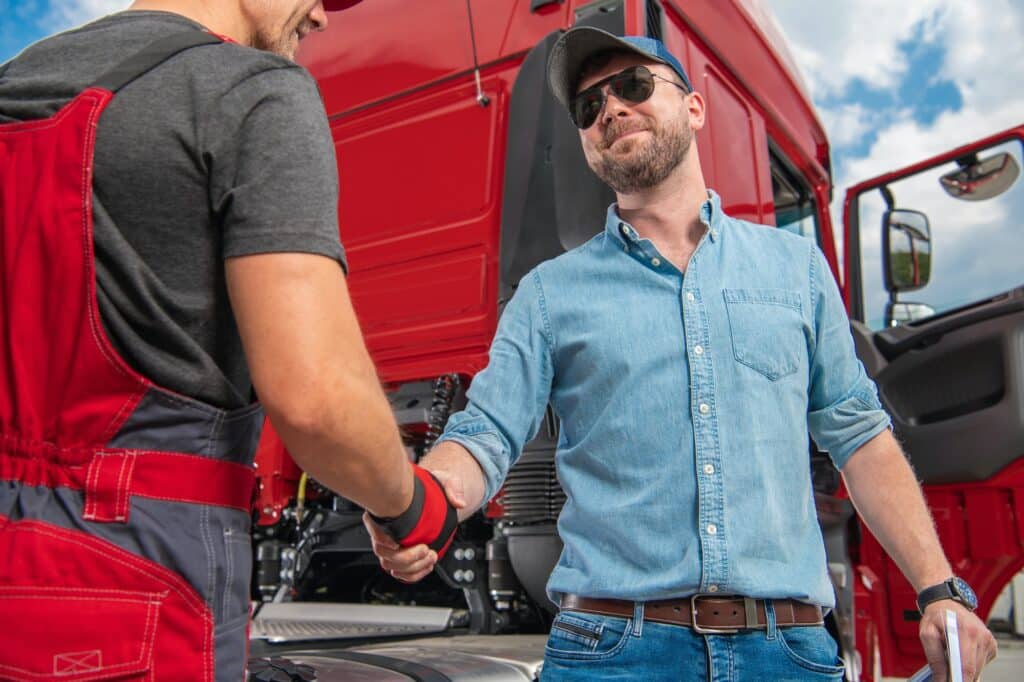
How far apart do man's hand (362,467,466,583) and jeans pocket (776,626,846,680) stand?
54cm

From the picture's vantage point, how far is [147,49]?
1.04 meters

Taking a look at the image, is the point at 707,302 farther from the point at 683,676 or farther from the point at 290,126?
the point at 290,126

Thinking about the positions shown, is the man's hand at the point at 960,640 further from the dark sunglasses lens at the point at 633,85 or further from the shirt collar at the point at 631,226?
the dark sunglasses lens at the point at 633,85

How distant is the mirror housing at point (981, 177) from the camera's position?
3.07 metres

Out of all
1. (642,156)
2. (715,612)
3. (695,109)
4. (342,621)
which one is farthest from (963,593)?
(342,621)

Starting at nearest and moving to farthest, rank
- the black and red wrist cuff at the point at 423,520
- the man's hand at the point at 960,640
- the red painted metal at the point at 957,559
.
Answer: the black and red wrist cuff at the point at 423,520 < the man's hand at the point at 960,640 < the red painted metal at the point at 957,559

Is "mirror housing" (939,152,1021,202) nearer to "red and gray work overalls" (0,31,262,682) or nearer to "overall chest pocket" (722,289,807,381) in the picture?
"overall chest pocket" (722,289,807,381)

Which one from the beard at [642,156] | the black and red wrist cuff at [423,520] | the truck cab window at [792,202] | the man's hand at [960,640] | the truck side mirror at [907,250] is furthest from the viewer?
the truck cab window at [792,202]

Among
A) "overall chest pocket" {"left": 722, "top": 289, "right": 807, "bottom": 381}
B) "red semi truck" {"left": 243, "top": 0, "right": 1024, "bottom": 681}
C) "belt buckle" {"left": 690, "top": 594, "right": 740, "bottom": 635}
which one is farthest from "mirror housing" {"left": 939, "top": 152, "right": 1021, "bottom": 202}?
"belt buckle" {"left": 690, "top": 594, "right": 740, "bottom": 635}

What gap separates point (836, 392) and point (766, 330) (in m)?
0.21

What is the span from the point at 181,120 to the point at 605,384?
85 cm

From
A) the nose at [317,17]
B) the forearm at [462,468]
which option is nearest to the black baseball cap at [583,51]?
the nose at [317,17]

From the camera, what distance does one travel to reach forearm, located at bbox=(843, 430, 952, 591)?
5.28ft

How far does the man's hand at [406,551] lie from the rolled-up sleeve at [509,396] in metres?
0.13
